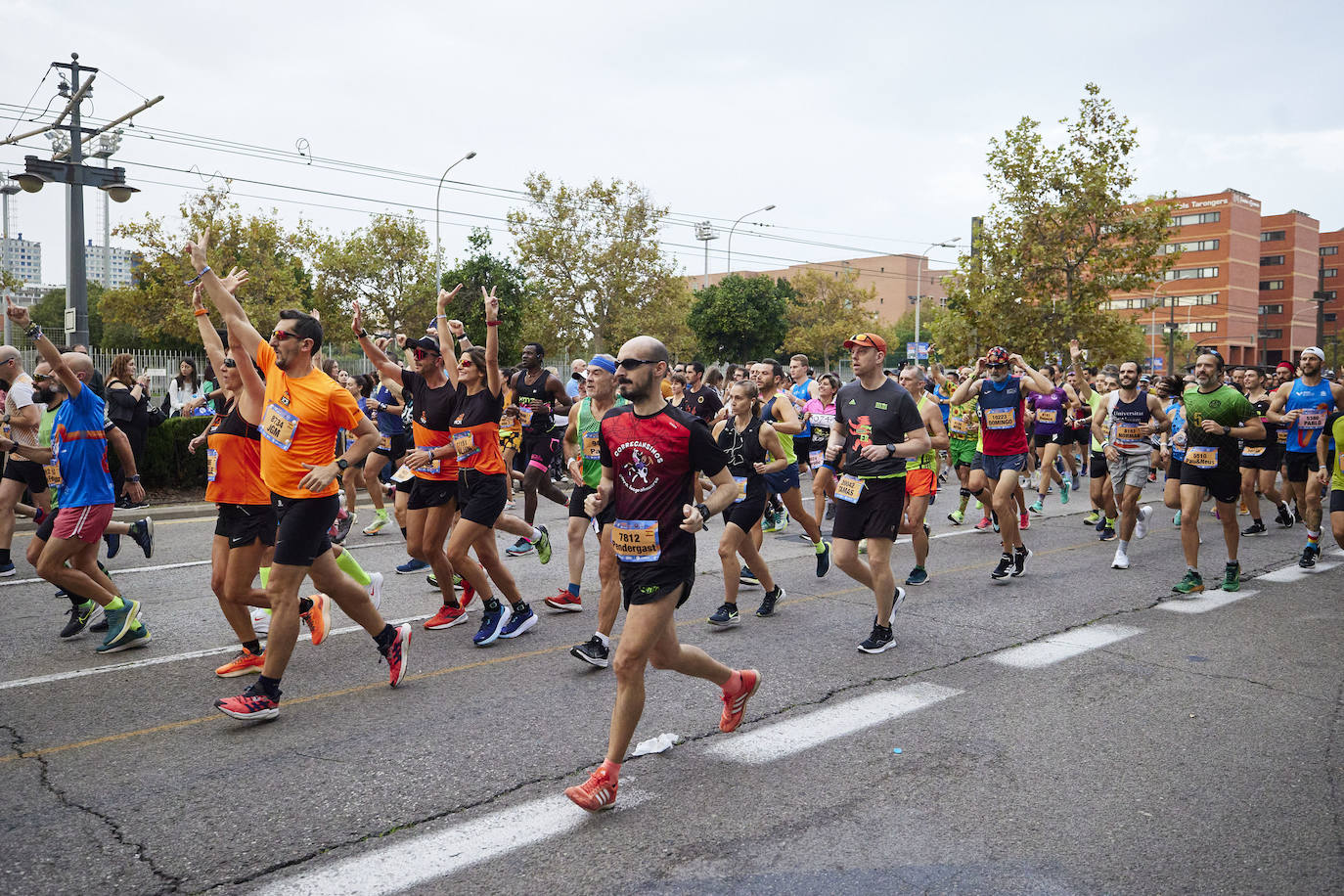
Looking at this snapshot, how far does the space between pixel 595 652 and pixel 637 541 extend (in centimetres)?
194

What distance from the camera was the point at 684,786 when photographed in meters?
4.24

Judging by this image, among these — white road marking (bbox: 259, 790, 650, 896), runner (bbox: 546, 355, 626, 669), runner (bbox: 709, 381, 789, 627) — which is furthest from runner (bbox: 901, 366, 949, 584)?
→ white road marking (bbox: 259, 790, 650, 896)

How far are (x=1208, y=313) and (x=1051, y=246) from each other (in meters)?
79.7

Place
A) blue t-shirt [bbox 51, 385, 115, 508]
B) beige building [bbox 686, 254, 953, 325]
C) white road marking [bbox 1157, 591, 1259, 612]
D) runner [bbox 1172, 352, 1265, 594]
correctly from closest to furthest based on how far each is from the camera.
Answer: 1. blue t-shirt [bbox 51, 385, 115, 508]
2. white road marking [bbox 1157, 591, 1259, 612]
3. runner [bbox 1172, 352, 1265, 594]
4. beige building [bbox 686, 254, 953, 325]

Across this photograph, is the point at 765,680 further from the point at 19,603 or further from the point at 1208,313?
the point at 1208,313

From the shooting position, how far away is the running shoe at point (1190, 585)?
8.31m

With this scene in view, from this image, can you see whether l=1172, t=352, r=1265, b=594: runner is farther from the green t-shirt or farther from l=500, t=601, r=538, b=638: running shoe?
l=500, t=601, r=538, b=638: running shoe

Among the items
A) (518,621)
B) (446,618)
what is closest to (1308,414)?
(518,621)

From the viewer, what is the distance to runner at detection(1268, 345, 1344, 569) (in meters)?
9.91

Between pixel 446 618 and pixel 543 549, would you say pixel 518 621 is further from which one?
pixel 543 549

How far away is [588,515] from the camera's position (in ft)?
18.6

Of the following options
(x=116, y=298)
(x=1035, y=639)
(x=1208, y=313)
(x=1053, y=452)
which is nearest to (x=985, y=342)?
(x=1053, y=452)

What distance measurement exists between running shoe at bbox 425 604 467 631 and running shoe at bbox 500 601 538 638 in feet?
1.94

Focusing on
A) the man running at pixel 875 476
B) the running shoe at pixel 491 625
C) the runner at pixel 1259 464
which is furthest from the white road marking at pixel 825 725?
→ the runner at pixel 1259 464
